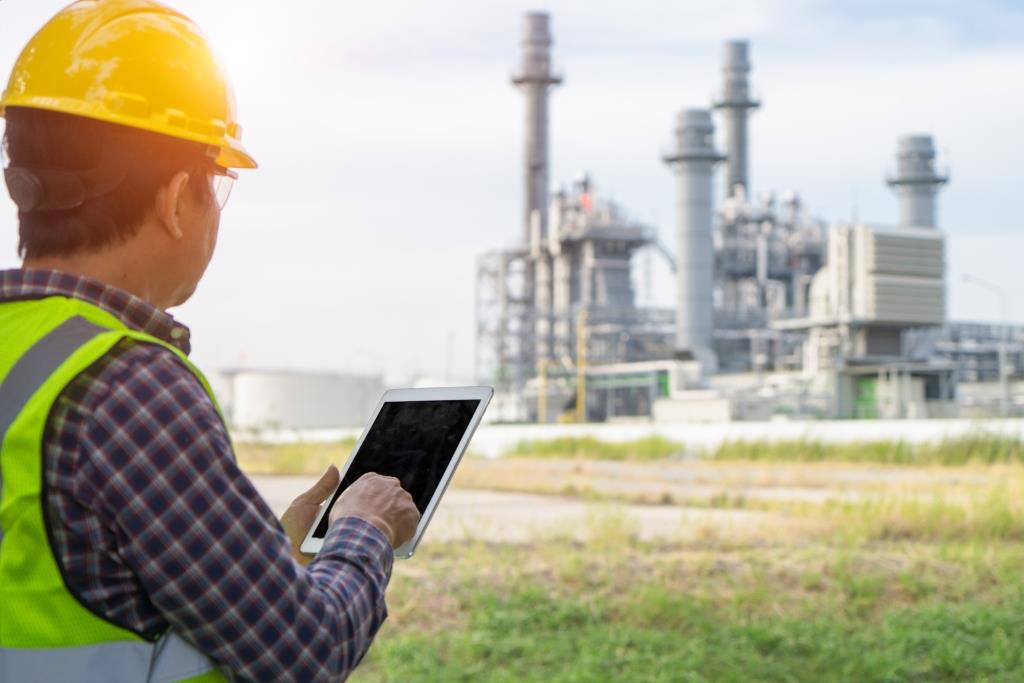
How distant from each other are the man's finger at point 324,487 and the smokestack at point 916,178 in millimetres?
55728

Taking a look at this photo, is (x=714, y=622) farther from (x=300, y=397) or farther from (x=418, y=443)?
(x=300, y=397)

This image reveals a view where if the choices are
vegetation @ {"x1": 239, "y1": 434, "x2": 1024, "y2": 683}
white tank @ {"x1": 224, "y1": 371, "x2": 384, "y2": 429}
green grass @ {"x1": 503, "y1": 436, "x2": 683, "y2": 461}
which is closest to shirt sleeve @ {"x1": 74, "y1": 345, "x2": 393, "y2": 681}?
vegetation @ {"x1": 239, "y1": 434, "x2": 1024, "y2": 683}

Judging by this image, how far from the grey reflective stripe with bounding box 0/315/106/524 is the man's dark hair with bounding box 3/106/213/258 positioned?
0.14m

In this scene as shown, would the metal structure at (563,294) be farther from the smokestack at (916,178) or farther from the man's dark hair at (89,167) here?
the man's dark hair at (89,167)

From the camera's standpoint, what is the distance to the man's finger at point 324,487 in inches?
59.2

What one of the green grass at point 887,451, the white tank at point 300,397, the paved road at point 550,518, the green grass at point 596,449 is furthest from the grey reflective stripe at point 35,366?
the white tank at point 300,397

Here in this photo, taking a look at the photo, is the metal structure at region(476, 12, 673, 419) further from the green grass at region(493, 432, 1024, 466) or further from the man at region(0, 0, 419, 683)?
the man at region(0, 0, 419, 683)

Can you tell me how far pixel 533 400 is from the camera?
156ft

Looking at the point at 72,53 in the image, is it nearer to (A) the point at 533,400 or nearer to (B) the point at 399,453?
(B) the point at 399,453

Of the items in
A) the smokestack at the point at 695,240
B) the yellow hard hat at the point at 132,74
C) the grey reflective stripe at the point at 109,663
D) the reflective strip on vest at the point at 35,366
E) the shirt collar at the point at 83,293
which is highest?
the smokestack at the point at 695,240

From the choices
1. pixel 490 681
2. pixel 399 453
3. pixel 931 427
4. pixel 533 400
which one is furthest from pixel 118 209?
pixel 533 400

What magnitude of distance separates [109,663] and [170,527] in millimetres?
139

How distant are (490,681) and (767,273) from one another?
48351 mm

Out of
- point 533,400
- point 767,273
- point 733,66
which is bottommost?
point 533,400
